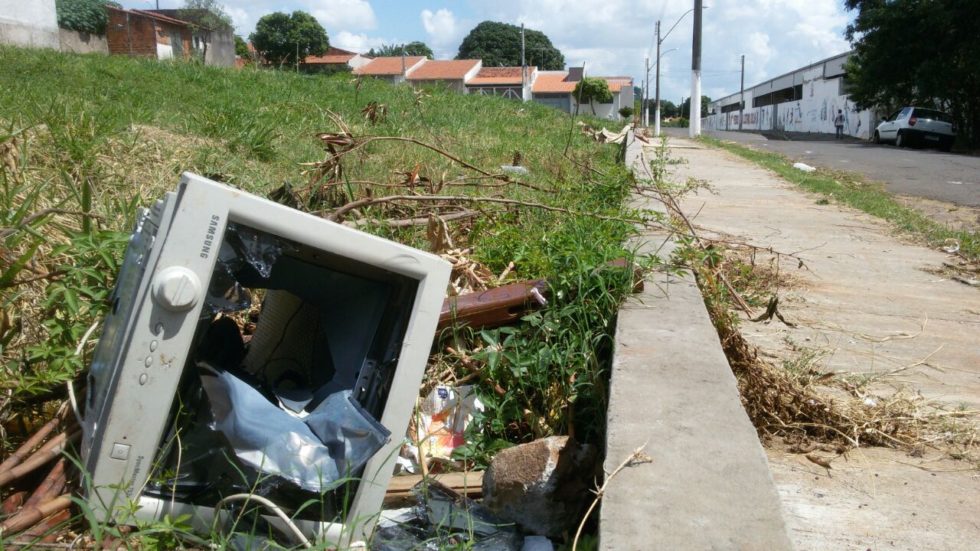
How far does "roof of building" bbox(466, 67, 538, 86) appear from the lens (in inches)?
2749

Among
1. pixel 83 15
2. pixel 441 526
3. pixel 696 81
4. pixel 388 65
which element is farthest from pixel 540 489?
pixel 388 65

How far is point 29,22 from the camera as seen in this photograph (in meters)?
20.5

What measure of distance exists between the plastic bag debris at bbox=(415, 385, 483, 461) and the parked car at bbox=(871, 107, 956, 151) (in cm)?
2480

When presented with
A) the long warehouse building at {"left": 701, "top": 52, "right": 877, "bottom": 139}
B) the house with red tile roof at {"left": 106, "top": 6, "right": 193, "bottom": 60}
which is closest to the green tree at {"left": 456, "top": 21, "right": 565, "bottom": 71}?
the long warehouse building at {"left": 701, "top": 52, "right": 877, "bottom": 139}

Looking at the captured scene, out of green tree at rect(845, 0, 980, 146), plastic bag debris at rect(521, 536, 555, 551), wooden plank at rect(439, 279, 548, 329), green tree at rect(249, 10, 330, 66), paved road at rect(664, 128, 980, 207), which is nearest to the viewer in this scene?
plastic bag debris at rect(521, 536, 555, 551)

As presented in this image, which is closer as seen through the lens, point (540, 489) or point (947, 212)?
point (540, 489)

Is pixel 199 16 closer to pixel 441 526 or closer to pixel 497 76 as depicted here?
pixel 497 76

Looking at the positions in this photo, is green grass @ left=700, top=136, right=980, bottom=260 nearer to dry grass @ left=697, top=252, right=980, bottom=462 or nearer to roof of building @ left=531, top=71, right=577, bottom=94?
dry grass @ left=697, top=252, right=980, bottom=462

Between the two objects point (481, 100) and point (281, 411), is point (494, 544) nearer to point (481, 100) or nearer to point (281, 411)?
point (281, 411)

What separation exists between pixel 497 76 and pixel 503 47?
81.6 ft

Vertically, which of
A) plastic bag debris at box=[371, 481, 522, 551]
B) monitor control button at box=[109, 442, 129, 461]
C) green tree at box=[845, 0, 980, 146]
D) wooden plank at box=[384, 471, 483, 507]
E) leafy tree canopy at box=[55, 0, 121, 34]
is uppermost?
leafy tree canopy at box=[55, 0, 121, 34]

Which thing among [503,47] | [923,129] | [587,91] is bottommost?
[923,129]

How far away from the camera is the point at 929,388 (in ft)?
9.13

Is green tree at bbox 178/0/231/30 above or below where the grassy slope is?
above
